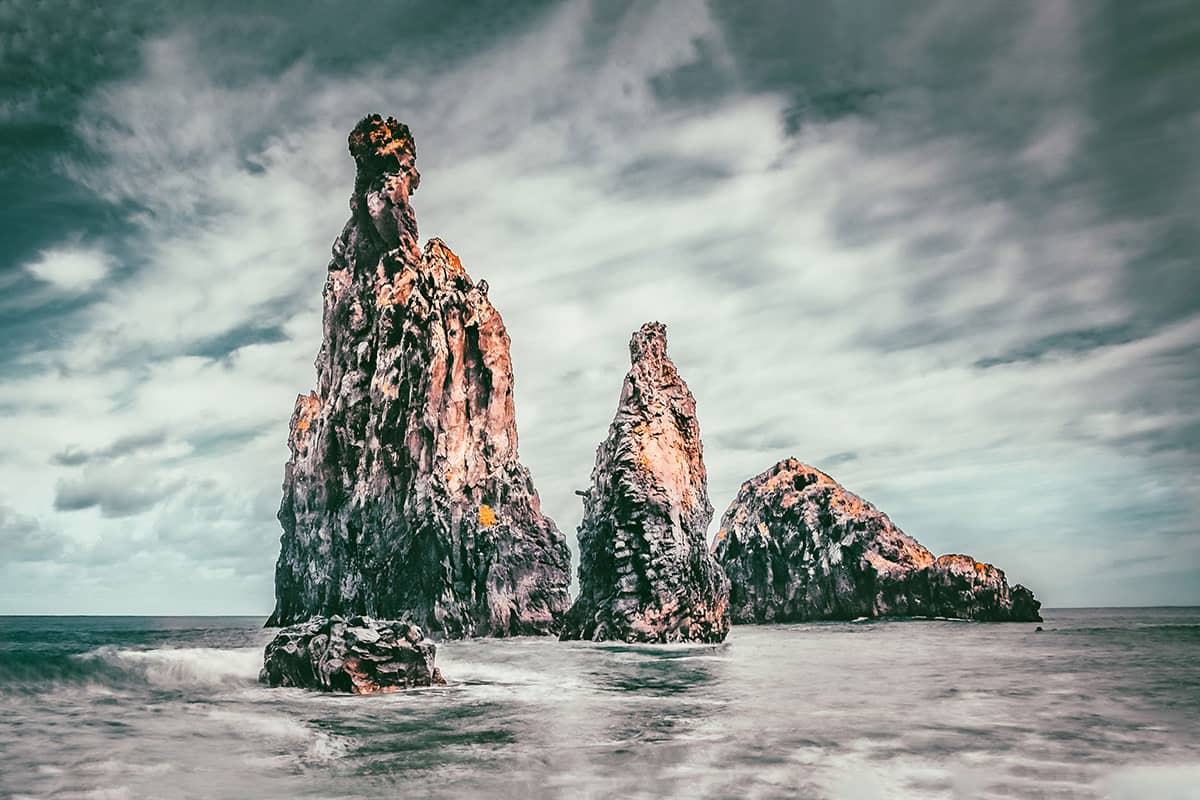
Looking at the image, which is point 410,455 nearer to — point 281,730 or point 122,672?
point 122,672

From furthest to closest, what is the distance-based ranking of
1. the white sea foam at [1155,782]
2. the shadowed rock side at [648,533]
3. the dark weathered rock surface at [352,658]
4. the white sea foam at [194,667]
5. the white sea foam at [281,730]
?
the shadowed rock side at [648,533]
the white sea foam at [194,667]
the dark weathered rock surface at [352,658]
the white sea foam at [281,730]
the white sea foam at [1155,782]

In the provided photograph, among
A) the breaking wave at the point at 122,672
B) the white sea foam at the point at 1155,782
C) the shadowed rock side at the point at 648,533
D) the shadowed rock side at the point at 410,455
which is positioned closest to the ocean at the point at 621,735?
the white sea foam at the point at 1155,782

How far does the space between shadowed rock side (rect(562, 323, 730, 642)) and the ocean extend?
48.5 ft

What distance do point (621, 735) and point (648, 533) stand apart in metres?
25.1

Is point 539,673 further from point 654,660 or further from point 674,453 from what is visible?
point 674,453

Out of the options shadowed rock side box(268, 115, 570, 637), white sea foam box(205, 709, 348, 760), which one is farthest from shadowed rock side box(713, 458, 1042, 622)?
white sea foam box(205, 709, 348, 760)

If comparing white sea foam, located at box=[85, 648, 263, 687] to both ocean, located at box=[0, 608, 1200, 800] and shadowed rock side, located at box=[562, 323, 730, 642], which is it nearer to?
ocean, located at box=[0, 608, 1200, 800]

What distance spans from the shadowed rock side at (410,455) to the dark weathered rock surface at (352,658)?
98.1 feet

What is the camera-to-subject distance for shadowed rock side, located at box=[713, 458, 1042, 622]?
60688mm

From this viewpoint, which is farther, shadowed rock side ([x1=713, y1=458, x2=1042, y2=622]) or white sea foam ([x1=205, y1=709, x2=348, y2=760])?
shadowed rock side ([x1=713, y1=458, x2=1042, y2=622])

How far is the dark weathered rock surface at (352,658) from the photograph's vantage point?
16250 mm

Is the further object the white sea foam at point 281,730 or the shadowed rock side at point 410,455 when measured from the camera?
the shadowed rock side at point 410,455

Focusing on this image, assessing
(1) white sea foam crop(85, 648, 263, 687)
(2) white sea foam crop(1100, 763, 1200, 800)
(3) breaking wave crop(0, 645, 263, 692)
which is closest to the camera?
(2) white sea foam crop(1100, 763, 1200, 800)

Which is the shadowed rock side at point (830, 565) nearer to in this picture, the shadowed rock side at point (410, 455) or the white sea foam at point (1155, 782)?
the shadowed rock side at point (410, 455)
